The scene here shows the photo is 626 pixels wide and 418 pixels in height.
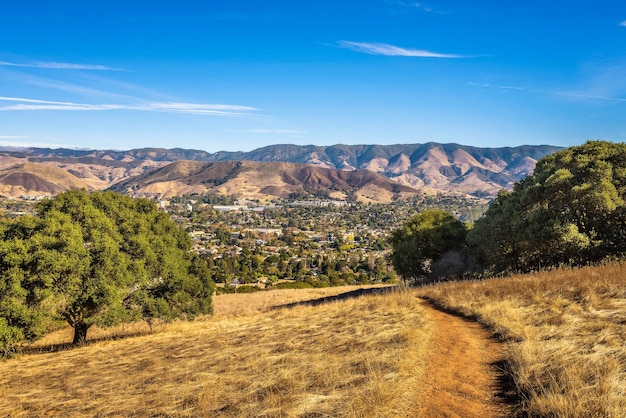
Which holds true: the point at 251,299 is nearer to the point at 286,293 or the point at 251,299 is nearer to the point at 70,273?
the point at 286,293

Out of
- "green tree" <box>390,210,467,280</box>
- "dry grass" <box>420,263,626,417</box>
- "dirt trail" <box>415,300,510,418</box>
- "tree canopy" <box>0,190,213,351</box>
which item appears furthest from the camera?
"green tree" <box>390,210,467,280</box>

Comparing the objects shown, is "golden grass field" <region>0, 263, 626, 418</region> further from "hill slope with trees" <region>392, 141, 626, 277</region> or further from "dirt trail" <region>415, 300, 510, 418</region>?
"hill slope with trees" <region>392, 141, 626, 277</region>

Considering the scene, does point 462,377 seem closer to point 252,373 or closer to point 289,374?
point 289,374

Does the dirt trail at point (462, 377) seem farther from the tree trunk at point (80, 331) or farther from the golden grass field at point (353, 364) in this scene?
the tree trunk at point (80, 331)

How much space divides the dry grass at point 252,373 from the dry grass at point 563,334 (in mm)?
1990

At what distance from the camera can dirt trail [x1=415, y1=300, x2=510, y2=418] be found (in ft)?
20.5

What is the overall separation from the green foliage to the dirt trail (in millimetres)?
16414

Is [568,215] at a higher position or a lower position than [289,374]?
higher

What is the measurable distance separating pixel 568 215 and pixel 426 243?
50.5ft

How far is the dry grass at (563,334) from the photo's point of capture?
18.2 feet

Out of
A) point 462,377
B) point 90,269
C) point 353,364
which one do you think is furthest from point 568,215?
point 90,269

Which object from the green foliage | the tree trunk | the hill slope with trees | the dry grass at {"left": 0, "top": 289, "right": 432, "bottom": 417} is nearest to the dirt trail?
the dry grass at {"left": 0, "top": 289, "right": 432, "bottom": 417}

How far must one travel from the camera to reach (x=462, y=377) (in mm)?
7691

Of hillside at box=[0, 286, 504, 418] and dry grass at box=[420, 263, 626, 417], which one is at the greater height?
dry grass at box=[420, 263, 626, 417]
